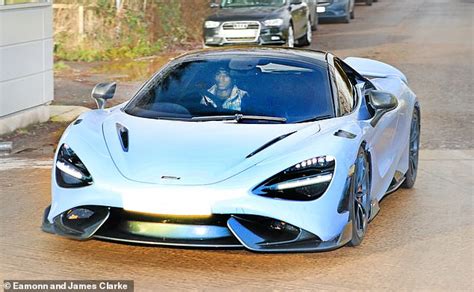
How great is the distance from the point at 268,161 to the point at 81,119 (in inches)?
64.6

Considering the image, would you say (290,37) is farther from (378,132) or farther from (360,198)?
(360,198)

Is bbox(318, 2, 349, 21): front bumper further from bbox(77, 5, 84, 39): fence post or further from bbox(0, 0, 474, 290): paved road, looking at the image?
bbox(0, 0, 474, 290): paved road

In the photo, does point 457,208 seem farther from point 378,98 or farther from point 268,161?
point 268,161

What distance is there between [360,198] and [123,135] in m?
1.62

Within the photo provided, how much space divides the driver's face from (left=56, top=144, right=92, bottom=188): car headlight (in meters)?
1.39

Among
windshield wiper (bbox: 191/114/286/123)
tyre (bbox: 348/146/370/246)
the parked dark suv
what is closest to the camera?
tyre (bbox: 348/146/370/246)

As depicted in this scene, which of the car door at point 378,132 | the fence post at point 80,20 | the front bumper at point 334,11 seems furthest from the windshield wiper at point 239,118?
the front bumper at point 334,11

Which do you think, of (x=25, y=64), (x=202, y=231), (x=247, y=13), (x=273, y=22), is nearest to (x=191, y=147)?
(x=202, y=231)

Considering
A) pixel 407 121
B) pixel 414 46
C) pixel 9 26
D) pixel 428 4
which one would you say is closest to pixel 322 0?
pixel 414 46

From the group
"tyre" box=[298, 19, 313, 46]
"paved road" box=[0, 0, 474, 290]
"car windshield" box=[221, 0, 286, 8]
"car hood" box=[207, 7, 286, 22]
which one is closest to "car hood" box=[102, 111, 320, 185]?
"paved road" box=[0, 0, 474, 290]

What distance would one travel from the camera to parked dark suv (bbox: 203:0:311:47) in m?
20.5

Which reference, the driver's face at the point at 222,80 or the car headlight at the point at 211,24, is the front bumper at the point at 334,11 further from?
the driver's face at the point at 222,80

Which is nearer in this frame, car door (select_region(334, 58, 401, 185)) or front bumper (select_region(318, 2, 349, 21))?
car door (select_region(334, 58, 401, 185))

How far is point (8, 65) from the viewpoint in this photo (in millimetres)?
11273
